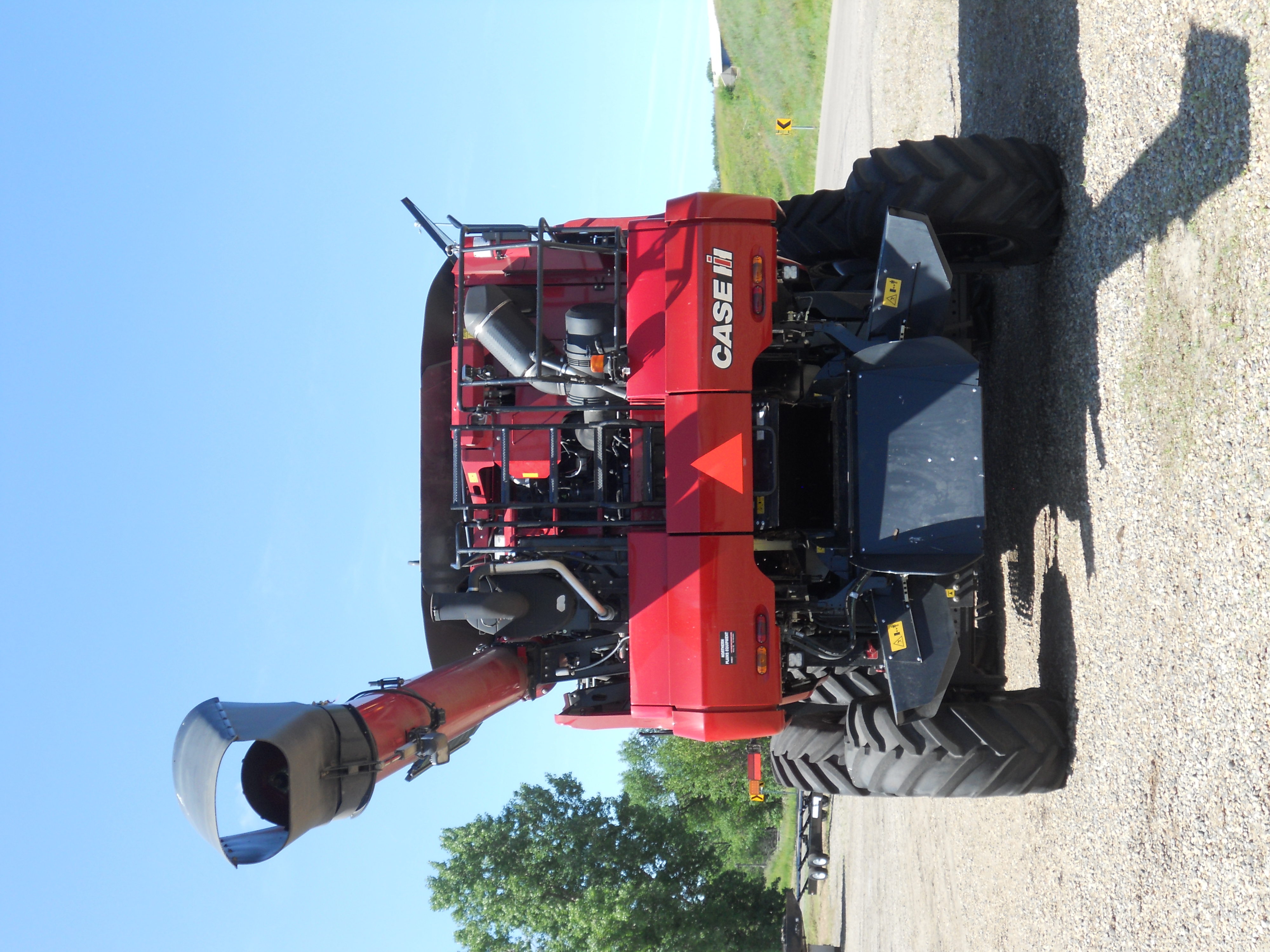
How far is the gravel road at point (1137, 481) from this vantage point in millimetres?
4344

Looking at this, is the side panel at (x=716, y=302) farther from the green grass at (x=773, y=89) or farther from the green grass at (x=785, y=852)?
the green grass at (x=785, y=852)

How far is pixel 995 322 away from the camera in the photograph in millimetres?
8094

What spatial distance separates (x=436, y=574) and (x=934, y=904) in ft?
17.4

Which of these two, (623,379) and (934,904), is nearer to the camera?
(623,379)

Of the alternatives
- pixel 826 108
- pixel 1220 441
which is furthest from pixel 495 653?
pixel 826 108

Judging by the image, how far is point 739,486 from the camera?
6094mm

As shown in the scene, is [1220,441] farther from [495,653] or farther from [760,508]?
[495,653]

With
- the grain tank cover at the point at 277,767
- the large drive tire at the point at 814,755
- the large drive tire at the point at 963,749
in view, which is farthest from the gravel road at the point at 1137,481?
the grain tank cover at the point at 277,767

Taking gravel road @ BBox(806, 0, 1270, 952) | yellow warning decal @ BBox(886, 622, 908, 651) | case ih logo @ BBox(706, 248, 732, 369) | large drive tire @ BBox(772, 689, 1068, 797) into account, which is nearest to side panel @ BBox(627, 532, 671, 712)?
case ih logo @ BBox(706, 248, 732, 369)

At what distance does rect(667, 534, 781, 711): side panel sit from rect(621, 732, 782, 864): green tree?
71.4 feet

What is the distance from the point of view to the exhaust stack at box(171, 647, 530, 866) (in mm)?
4445

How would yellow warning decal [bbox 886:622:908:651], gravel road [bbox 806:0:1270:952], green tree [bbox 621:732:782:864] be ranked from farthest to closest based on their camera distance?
1. green tree [bbox 621:732:782:864]
2. yellow warning decal [bbox 886:622:908:651]
3. gravel road [bbox 806:0:1270:952]

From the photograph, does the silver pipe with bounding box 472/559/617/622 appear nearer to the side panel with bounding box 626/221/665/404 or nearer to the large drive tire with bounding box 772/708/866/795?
the side panel with bounding box 626/221/665/404

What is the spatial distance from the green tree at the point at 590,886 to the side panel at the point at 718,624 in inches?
601
